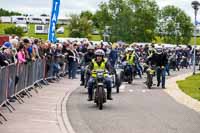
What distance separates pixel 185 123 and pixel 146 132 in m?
2.08

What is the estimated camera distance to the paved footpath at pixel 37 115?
46.8ft

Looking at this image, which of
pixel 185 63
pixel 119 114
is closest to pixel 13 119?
pixel 119 114

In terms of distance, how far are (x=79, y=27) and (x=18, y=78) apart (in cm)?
9095

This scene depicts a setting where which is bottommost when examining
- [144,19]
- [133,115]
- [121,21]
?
[133,115]

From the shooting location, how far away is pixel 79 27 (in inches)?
4311

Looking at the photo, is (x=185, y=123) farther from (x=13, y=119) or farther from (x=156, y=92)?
(x=156, y=92)

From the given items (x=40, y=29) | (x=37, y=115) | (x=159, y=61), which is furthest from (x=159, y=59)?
(x=40, y=29)

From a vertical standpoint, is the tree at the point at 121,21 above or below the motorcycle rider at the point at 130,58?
above

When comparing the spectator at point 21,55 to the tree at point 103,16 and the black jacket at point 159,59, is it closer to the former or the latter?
the black jacket at point 159,59

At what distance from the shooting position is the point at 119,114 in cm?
1772

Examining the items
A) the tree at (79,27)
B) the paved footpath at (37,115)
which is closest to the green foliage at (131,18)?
the tree at (79,27)

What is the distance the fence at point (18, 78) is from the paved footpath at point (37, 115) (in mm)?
357

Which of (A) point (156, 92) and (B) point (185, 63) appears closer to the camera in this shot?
(A) point (156, 92)

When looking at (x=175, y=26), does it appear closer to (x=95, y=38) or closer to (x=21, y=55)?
(x=95, y=38)
